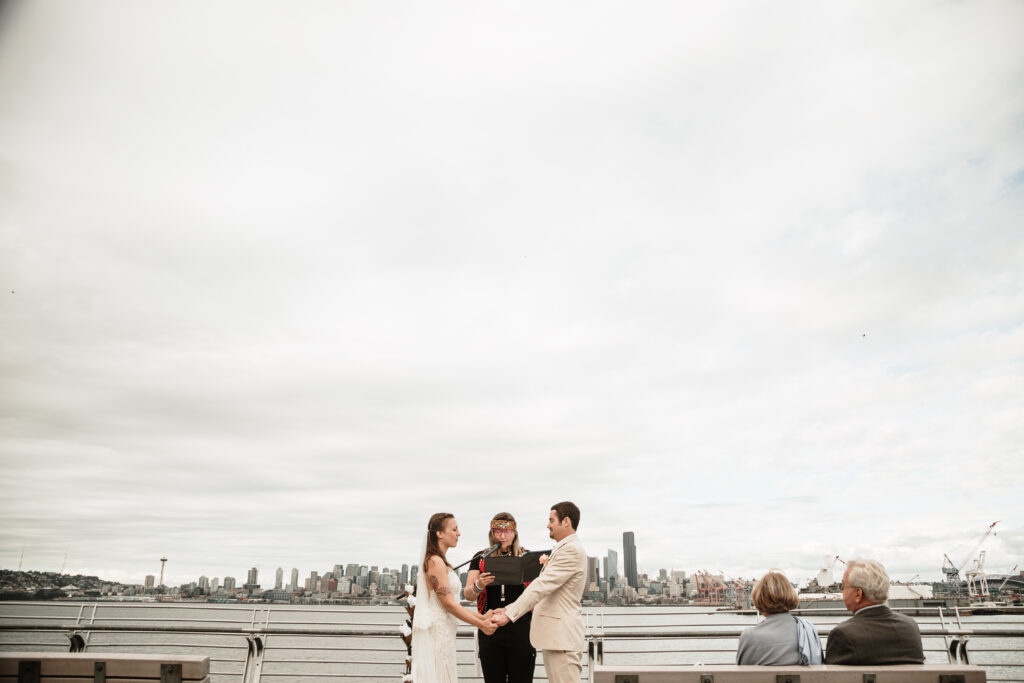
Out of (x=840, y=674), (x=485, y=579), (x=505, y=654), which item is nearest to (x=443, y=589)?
(x=485, y=579)

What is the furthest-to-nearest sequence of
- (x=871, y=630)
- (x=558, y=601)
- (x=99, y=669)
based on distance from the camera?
(x=558, y=601)
(x=99, y=669)
(x=871, y=630)

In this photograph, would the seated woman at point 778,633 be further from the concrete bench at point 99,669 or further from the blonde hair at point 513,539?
the concrete bench at point 99,669

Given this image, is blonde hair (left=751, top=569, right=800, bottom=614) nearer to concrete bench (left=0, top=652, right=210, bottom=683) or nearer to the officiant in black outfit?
the officiant in black outfit

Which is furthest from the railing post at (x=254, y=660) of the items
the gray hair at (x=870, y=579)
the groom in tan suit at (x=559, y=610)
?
the gray hair at (x=870, y=579)

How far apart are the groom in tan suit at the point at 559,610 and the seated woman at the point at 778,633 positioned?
1.34 m

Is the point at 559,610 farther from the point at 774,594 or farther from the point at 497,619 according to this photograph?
the point at 774,594

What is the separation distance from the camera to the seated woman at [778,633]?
10.5 ft

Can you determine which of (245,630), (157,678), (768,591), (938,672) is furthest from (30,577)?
(938,672)

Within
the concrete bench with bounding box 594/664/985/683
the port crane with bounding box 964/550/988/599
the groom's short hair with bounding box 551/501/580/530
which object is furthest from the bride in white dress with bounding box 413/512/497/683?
the port crane with bounding box 964/550/988/599

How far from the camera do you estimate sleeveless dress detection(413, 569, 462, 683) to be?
4.32 m

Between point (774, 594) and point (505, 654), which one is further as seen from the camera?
point (505, 654)

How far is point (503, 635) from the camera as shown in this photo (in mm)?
4777

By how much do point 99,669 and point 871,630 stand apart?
4177 mm

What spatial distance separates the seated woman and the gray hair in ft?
1.04
